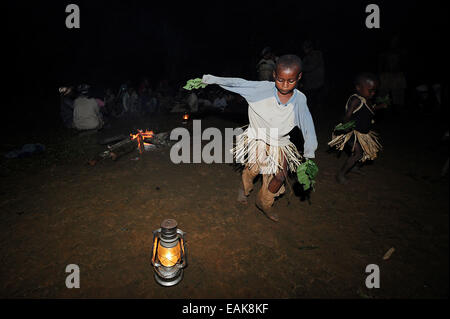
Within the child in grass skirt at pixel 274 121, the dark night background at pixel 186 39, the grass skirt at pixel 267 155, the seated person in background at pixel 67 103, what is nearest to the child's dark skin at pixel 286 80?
the child in grass skirt at pixel 274 121

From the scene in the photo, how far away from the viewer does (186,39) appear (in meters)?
18.5

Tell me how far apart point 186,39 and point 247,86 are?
1805 centimetres

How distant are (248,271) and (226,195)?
1606 millimetres

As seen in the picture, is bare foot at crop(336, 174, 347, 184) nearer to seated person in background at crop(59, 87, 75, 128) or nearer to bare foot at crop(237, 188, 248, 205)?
bare foot at crop(237, 188, 248, 205)

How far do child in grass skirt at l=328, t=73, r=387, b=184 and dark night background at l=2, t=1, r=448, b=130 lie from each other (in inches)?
399

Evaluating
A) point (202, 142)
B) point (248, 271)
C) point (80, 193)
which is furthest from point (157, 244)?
point (202, 142)

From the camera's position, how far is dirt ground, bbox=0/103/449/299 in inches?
→ 98.2

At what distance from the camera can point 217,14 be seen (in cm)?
1781

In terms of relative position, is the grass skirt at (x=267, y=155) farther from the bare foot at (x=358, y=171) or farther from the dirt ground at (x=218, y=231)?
the bare foot at (x=358, y=171)

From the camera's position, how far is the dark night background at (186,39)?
43.1 feet

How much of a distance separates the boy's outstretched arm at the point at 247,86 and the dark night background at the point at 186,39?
11.9m

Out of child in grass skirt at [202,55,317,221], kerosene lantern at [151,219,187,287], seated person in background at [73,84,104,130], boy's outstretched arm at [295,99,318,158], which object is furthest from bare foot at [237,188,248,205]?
seated person in background at [73,84,104,130]

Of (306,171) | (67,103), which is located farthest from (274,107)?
(67,103)

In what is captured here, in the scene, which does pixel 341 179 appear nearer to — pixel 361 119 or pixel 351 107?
pixel 361 119
